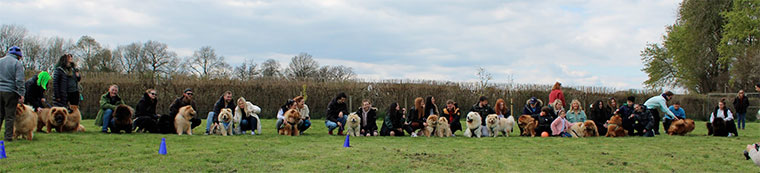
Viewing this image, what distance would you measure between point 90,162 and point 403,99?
1578 centimetres

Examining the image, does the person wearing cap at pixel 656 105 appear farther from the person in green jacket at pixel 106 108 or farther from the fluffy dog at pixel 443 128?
the person in green jacket at pixel 106 108

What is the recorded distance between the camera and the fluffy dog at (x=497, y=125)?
1045 centimetres

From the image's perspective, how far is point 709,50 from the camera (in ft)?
105

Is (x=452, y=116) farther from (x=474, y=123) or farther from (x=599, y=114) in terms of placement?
(x=599, y=114)

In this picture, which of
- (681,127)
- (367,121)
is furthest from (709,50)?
(367,121)

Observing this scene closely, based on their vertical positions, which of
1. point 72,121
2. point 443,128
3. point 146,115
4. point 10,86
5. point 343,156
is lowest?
point 343,156

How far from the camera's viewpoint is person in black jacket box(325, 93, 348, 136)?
10.8 m

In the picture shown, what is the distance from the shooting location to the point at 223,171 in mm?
5199

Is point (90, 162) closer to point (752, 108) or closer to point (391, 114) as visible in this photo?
point (391, 114)

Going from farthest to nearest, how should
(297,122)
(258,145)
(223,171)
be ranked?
(297,122) < (258,145) < (223,171)

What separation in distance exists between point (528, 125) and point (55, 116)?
8.75 m

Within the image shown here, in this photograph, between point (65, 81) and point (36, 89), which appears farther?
point (36, 89)

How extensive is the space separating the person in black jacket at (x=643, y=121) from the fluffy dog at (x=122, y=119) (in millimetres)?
9969

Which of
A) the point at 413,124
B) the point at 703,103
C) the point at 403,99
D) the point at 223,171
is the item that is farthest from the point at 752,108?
the point at 223,171
